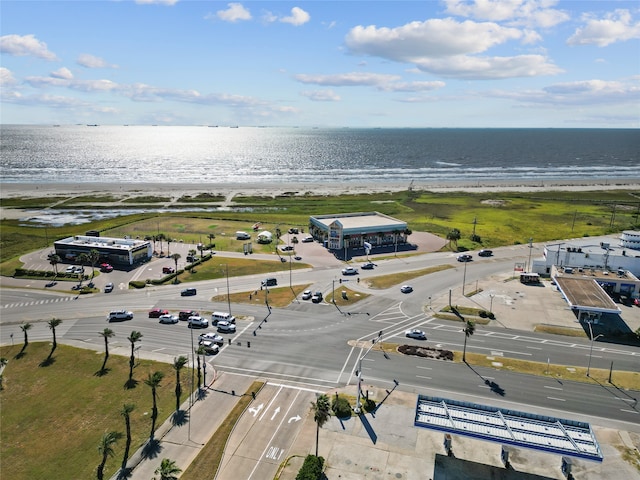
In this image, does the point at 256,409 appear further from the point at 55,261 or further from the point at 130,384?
the point at 55,261

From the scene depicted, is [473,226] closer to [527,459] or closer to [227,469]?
[527,459]

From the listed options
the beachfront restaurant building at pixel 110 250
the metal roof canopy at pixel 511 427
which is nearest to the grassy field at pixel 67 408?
the metal roof canopy at pixel 511 427

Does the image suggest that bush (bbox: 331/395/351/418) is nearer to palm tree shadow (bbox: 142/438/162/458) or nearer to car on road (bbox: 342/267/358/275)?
palm tree shadow (bbox: 142/438/162/458)

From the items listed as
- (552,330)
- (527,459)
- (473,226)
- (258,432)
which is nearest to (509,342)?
(552,330)

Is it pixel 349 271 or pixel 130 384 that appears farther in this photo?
pixel 349 271

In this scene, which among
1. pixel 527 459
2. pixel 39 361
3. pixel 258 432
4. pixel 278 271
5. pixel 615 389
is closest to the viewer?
pixel 527 459

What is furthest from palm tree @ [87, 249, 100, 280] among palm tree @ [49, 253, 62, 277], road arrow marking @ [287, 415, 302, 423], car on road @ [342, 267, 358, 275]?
road arrow marking @ [287, 415, 302, 423]

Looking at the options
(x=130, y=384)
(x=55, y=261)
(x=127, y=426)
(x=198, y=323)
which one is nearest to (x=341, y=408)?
(x=127, y=426)
